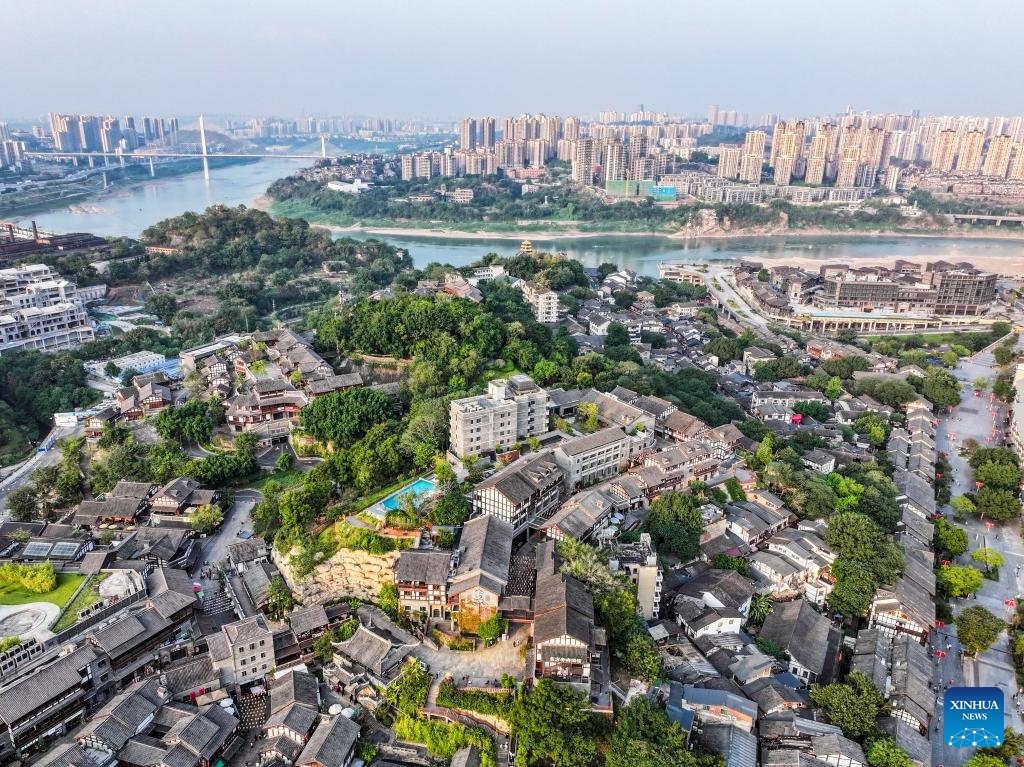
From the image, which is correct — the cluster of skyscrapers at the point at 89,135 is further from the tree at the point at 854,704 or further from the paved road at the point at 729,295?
the tree at the point at 854,704

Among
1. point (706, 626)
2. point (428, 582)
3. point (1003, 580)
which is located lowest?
point (1003, 580)

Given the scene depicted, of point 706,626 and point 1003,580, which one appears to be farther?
point 1003,580

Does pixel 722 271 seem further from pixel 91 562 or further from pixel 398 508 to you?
pixel 91 562

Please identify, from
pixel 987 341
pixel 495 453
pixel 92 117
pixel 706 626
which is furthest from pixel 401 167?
pixel 706 626

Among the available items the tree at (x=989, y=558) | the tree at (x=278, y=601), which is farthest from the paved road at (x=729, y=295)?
the tree at (x=278, y=601)

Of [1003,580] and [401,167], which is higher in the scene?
[401,167]

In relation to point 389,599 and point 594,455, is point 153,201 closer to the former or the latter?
point 594,455

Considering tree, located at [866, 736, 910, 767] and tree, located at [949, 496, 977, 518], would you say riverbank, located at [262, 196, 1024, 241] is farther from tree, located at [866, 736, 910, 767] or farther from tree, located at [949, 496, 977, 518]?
tree, located at [866, 736, 910, 767]

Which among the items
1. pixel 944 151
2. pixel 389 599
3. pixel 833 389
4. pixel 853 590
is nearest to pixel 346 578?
pixel 389 599
